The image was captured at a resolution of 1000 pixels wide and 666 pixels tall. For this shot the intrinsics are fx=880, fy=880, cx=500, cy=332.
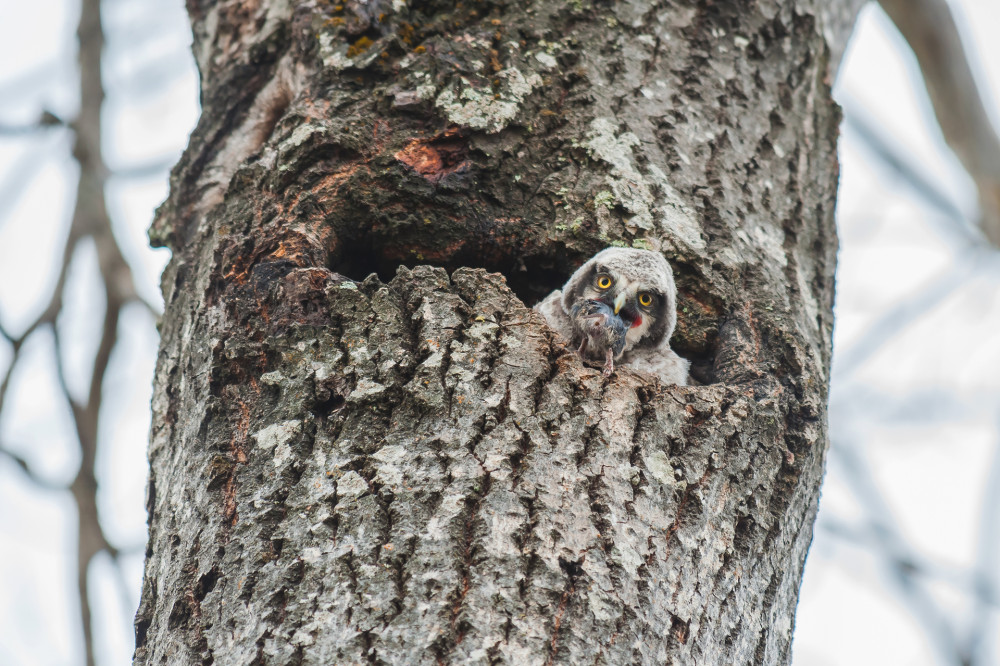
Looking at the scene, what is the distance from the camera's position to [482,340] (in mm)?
2293

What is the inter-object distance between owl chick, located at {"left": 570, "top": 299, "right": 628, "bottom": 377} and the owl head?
0.09 feet

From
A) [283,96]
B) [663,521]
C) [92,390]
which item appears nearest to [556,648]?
[663,521]

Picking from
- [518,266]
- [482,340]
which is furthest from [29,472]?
[482,340]

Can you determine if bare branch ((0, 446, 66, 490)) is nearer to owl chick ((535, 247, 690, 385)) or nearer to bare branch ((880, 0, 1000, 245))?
owl chick ((535, 247, 690, 385))

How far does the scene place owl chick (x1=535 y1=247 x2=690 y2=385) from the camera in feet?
9.64

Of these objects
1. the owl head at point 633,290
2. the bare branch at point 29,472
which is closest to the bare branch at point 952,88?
the owl head at point 633,290

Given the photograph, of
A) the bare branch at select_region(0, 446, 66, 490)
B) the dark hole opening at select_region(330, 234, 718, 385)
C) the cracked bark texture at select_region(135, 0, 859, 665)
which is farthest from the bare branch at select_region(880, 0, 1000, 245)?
the bare branch at select_region(0, 446, 66, 490)

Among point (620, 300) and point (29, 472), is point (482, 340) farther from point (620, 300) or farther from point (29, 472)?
point (29, 472)

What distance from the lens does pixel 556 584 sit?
1.85 metres

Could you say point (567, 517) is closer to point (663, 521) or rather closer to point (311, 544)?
point (663, 521)

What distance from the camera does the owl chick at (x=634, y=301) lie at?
2.94 meters

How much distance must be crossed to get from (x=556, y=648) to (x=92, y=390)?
313cm

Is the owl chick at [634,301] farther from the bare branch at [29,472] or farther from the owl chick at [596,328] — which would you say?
the bare branch at [29,472]

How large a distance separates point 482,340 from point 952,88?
363cm
